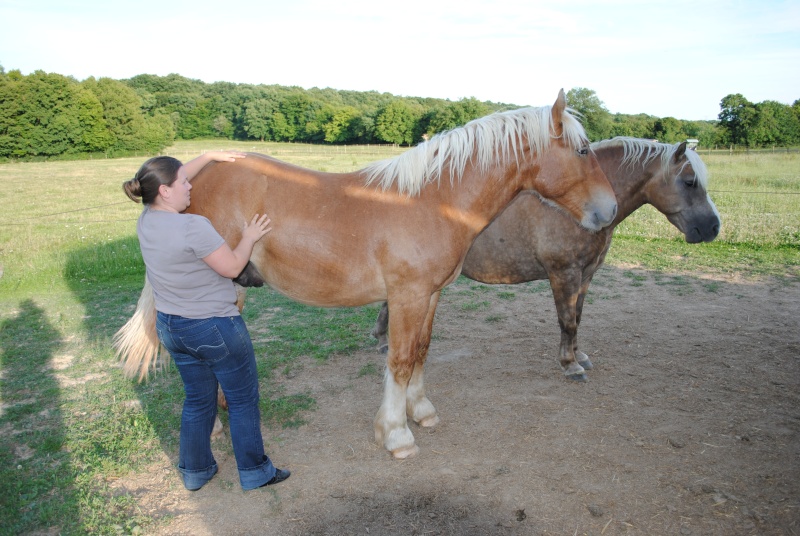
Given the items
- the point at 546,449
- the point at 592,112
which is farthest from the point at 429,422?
the point at 592,112

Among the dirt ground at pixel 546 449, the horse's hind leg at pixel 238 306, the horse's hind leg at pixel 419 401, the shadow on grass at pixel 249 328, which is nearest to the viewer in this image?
the dirt ground at pixel 546 449

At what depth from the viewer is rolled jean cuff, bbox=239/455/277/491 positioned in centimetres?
303

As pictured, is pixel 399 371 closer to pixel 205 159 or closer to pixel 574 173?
pixel 574 173

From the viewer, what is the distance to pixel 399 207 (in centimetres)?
318

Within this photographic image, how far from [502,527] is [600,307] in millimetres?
4616

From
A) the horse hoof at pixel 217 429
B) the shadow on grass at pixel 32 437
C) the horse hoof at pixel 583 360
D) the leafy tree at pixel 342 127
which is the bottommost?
the shadow on grass at pixel 32 437

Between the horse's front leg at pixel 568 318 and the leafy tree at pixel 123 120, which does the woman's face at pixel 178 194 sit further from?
the leafy tree at pixel 123 120

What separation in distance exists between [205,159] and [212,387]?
147 centimetres

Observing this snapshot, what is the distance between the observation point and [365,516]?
112 inches

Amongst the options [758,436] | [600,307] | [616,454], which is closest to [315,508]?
[616,454]

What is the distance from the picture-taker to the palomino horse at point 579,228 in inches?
181

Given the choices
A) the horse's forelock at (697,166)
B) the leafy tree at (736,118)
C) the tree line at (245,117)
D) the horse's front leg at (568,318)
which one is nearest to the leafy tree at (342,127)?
the tree line at (245,117)

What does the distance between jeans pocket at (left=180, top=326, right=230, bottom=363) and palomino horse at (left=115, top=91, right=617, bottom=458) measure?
0.68 m

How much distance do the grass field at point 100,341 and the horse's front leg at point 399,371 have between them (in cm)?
97
